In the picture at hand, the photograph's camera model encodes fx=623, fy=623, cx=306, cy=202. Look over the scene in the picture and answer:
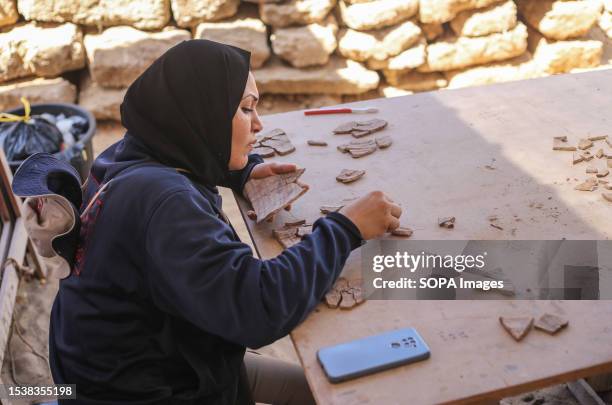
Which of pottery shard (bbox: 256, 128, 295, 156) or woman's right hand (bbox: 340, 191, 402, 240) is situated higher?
woman's right hand (bbox: 340, 191, 402, 240)

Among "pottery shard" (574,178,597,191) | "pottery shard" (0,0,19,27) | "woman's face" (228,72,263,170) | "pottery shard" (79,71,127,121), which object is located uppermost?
"woman's face" (228,72,263,170)

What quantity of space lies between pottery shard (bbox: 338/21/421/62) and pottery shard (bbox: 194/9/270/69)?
680mm

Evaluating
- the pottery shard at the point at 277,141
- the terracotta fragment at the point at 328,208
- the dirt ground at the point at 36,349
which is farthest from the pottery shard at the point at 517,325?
the dirt ground at the point at 36,349

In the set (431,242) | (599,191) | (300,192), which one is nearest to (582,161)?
(599,191)

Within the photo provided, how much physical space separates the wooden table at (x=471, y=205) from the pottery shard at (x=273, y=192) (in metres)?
0.04

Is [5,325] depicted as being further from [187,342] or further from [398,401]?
[398,401]

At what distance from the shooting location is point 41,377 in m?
2.98

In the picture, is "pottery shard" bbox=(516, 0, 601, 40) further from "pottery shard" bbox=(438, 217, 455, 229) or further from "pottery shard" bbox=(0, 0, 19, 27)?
"pottery shard" bbox=(0, 0, 19, 27)

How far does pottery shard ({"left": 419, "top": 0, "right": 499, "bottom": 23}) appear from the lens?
17.3 feet

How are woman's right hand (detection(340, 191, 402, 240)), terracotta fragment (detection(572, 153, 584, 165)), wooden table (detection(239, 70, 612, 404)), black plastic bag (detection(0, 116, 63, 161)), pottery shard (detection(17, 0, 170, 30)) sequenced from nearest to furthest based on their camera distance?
1. wooden table (detection(239, 70, 612, 404))
2. woman's right hand (detection(340, 191, 402, 240))
3. terracotta fragment (detection(572, 153, 584, 165))
4. black plastic bag (detection(0, 116, 63, 161))
5. pottery shard (detection(17, 0, 170, 30))

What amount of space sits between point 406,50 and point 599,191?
3885 mm

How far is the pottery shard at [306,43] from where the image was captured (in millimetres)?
5297

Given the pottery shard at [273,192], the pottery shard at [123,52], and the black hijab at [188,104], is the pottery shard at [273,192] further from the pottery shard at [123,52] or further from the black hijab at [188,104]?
the pottery shard at [123,52]

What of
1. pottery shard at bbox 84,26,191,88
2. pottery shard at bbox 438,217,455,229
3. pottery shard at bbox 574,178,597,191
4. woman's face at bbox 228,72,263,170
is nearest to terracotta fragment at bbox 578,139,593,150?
pottery shard at bbox 574,178,597,191
